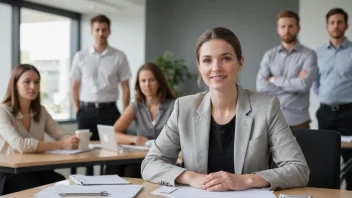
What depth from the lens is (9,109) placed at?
3131 mm

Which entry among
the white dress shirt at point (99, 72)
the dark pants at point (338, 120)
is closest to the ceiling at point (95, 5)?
the white dress shirt at point (99, 72)

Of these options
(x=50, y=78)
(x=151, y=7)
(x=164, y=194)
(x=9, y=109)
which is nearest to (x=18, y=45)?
(x=50, y=78)

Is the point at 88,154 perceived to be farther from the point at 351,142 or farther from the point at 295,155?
the point at 351,142

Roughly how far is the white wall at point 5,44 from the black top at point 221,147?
495 cm

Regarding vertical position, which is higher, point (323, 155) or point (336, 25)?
point (336, 25)

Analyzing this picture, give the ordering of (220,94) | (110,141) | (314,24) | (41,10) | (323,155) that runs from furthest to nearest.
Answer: (41,10)
(314,24)
(110,141)
(323,155)
(220,94)

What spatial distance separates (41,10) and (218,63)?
18.0 feet

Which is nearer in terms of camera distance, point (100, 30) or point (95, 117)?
point (100, 30)

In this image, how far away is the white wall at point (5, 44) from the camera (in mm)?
6152

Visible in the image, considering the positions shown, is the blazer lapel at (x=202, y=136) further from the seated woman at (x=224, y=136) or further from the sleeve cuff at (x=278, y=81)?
the sleeve cuff at (x=278, y=81)

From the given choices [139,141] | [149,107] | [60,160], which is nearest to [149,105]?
[149,107]

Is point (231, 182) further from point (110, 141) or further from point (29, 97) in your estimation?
point (29, 97)

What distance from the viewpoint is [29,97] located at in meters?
3.19

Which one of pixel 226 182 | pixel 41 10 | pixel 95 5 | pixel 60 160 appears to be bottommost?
pixel 60 160
